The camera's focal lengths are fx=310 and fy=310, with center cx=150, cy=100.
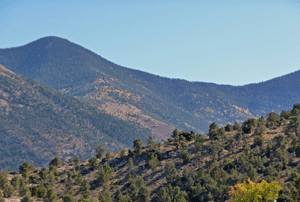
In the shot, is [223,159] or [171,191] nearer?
[171,191]

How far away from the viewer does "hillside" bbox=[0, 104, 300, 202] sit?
107 metres

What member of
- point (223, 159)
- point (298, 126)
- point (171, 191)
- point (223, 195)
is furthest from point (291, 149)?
point (171, 191)

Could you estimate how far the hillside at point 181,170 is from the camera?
350 ft

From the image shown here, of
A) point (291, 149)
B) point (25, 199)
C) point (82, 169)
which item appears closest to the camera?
point (25, 199)

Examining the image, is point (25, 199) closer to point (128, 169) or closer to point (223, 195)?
point (128, 169)

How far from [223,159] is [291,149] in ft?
83.0

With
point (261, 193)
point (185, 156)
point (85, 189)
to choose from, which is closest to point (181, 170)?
point (185, 156)

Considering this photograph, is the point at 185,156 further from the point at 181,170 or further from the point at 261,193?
the point at 261,193

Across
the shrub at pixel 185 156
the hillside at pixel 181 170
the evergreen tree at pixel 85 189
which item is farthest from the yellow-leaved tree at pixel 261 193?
the evergreen tree at pixel 85 189

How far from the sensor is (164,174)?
410 feet

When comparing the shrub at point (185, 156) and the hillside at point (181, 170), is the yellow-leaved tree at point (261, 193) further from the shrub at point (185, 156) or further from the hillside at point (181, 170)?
the shrub at point (185, 156)

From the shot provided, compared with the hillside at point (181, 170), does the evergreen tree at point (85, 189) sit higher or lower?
lower

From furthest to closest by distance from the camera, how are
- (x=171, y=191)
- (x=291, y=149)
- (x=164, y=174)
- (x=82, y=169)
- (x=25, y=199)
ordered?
(x=82, y=169)
(x=164, y=174)
(x=291, y=149)
(x=171, y=191)
(x=25, y=199)

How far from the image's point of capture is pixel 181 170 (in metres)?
124
